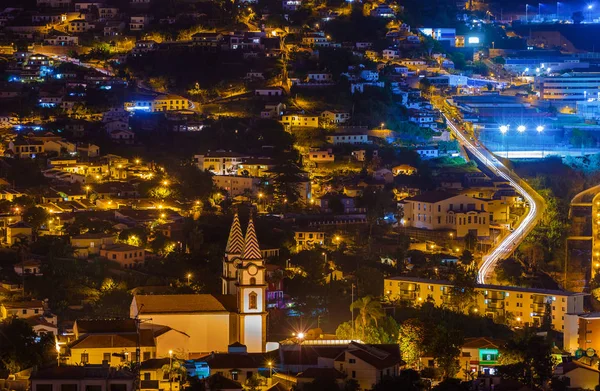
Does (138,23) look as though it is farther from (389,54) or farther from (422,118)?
(422,118)

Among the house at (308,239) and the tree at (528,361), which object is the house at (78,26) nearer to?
the house at (308,239)

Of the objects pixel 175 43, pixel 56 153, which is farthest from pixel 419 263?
pixel 175 43

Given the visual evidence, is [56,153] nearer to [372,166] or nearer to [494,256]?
[372,166]

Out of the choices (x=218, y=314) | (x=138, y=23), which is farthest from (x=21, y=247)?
(x=138, y=23)

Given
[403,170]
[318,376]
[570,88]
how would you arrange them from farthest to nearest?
1. [570,88]
2. [403,170]
3. [318,376]

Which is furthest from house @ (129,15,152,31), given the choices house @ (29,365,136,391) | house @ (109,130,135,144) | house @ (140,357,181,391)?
house @ (29,365,136,391)

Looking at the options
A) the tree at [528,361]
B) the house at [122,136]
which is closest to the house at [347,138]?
the house at [122,136]

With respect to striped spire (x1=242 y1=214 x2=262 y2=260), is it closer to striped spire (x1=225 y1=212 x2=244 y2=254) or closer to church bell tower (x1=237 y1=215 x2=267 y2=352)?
church bell tower (x1=237 y1=215 x2=267 y2=352)
